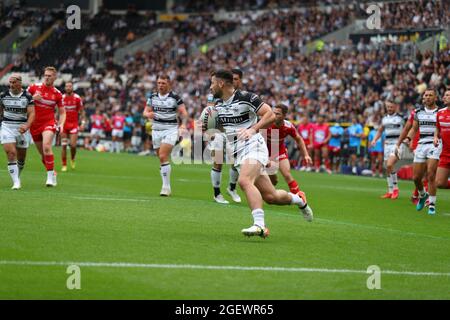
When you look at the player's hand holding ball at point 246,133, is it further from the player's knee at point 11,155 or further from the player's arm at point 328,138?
the player's arm at point 328,138

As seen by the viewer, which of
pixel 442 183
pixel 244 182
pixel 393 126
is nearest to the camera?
pixel 244 182

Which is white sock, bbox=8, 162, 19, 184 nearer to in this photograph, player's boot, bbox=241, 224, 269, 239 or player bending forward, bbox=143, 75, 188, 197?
player bending forward, bbox=143, 75, 188, 197

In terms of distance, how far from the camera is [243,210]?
18.1 meters

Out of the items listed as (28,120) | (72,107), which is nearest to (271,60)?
(72,107)

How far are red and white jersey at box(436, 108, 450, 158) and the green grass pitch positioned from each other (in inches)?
52.7

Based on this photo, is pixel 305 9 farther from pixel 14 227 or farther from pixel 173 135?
pixel 14 227

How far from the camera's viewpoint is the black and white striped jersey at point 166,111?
70.7 feet

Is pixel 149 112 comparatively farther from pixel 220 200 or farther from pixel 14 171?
pixel 14 171

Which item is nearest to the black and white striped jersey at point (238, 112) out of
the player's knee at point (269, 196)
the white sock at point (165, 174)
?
the player's knee at point (269, 196)

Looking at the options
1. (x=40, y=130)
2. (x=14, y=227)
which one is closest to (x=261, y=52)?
(x=40, y=130)

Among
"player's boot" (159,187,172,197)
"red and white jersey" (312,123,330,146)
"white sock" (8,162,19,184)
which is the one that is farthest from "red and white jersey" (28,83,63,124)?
"red and white jersey" (312,123,330,146)

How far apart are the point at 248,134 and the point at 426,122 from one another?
27.2 ft

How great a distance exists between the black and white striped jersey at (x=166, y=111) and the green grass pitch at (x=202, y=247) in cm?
155

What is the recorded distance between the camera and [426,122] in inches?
800
